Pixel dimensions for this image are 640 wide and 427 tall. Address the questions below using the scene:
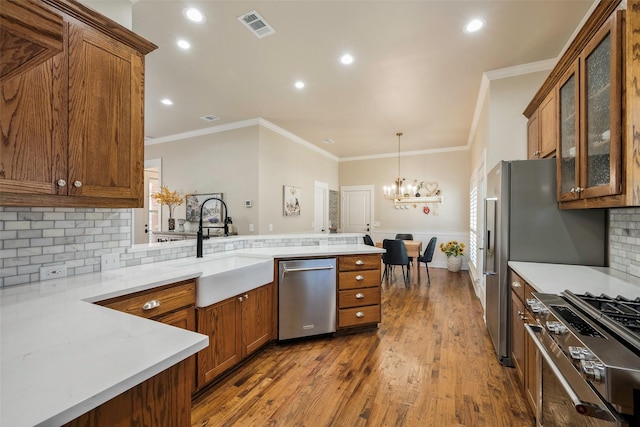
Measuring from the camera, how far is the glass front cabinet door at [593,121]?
4.55 feet

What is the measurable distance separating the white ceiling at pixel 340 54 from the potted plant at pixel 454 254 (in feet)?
8.72

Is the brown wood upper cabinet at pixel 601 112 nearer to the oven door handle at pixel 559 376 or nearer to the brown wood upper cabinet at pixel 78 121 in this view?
the oven door handle at pixel 559 376

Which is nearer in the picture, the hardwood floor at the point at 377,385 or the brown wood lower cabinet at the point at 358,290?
the hardwood floor at the point at 377,385

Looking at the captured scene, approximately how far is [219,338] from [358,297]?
144cm

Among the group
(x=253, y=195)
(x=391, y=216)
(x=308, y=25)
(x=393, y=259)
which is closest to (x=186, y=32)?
(x=308, y=25)

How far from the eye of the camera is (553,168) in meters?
2.12

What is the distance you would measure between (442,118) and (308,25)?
3034 mm

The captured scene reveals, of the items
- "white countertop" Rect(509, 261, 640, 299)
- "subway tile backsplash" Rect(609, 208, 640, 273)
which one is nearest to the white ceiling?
"subway tile backsplash" Rect(609, 208, 640, 273)

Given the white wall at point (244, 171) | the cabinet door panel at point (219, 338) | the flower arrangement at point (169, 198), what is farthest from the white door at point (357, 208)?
the cabinet door panel at point (219, 338)

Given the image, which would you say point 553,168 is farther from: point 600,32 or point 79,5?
point 79,5

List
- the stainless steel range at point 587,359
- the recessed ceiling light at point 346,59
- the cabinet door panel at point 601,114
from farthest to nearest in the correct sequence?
1. the recessed ceiling light at point 346,59
2. the cabinet door panel at point 601,114
3. the stainless steel range at point 587,359

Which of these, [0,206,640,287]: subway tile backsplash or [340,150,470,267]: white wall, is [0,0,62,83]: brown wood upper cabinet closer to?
[0,206,640,287]: subway tile backsplash

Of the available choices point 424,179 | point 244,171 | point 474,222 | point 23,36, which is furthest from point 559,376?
point 424,179

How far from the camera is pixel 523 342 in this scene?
6.07 ft
